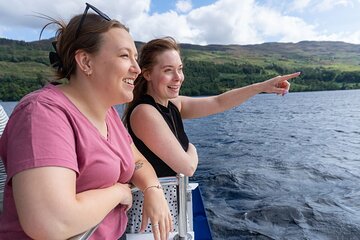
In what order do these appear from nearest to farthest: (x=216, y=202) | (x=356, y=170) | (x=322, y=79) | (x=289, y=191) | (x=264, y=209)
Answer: (x=264, y=209), (x=216, y=202), (x=289, y=191), (x=356, y=170), (x=322, y=79)

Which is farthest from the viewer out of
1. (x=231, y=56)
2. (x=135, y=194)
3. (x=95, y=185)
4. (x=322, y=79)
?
(x=231, y=56)

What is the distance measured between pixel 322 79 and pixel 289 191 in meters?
76.4

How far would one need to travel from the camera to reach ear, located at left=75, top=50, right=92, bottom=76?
1.47 meters

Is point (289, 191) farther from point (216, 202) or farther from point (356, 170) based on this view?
point (356, 170)

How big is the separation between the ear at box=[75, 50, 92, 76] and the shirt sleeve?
11.2 inches

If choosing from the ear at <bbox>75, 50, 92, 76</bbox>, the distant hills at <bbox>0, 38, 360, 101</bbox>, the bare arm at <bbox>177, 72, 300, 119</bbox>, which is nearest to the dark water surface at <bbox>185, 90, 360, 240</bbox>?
the bare arm at <bbox>177, 72, 300, 119</bbox>

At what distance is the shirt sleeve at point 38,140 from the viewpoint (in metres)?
1.10

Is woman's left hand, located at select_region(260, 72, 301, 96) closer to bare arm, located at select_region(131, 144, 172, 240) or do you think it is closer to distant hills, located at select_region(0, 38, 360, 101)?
bare arm, located at select_region(131, 144, 172, 240)

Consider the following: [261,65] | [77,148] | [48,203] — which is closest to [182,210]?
[77,148]

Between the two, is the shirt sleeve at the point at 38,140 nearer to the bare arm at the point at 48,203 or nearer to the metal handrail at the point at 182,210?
the bare arm at the point at 48,203

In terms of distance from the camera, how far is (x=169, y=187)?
6.93 ft

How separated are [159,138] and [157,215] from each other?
683 mm

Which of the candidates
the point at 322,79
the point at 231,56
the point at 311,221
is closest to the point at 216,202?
the point at 311,221

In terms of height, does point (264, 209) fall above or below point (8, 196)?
below
